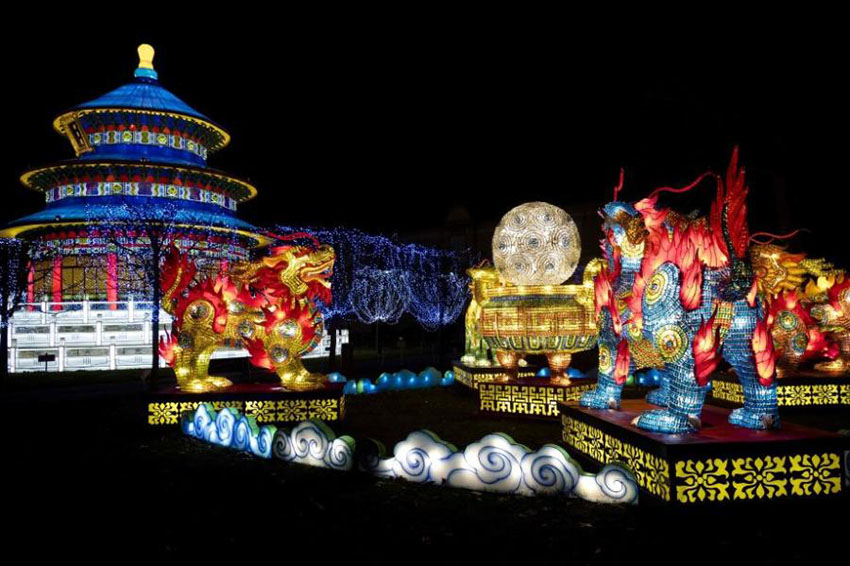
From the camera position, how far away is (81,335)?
17.6 m

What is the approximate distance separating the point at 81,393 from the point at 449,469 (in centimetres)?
1070

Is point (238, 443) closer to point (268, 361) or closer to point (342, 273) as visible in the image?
point (268, 361)

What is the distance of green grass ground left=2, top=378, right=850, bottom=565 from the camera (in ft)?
12.2

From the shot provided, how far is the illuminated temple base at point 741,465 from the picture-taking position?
4020 millimetres

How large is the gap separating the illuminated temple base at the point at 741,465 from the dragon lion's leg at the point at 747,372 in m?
0.22

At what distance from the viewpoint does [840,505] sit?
4.17 m

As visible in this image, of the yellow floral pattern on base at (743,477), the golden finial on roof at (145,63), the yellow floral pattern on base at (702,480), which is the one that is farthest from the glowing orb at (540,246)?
the golden finial on roof at (145,63)

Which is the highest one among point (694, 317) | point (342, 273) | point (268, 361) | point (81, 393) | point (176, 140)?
point (176, 140)

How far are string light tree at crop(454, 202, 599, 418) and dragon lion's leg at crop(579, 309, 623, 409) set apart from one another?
189 cm

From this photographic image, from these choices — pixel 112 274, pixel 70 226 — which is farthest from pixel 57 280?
pixel 112 274

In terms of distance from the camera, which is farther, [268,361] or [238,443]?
[268,361]

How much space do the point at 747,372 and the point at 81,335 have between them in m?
17.9

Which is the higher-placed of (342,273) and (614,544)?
(342,273)

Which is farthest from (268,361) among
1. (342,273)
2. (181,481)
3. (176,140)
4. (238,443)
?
(176,140)
